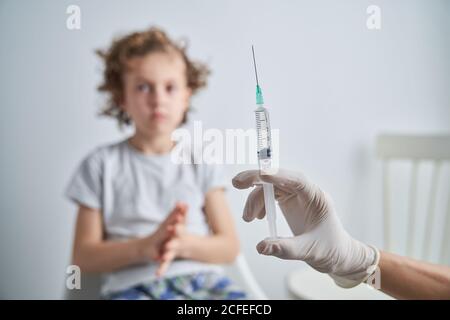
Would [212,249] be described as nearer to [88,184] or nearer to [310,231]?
[88,184]

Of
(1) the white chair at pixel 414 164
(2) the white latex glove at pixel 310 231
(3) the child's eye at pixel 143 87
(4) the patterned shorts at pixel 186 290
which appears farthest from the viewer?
(1) the white chair at pixel 414 164

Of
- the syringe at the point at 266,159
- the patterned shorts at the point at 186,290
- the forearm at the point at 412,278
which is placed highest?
the syringe at the point at 266,159

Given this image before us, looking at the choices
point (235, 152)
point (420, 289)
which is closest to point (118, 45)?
point (235, 152)

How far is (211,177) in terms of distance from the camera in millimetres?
999

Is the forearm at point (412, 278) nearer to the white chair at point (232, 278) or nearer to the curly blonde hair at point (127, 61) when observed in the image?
the white chair at point (232, 278)

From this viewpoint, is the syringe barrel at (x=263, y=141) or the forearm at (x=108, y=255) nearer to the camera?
the syringe barrel at (x=263, y=141)

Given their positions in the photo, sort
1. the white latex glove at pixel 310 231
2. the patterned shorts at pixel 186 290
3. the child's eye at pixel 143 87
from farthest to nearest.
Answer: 1. the child's eye at pixel 143 87
2. the patterned shorts at pixel 186 290
3. the white latex glove at pixel 310 231

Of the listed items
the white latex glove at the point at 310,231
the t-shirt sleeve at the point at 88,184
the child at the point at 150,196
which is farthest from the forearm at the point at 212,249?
the white latex glove at the point at 310,231

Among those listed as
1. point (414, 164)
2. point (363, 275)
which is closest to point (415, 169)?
point (414, 164)

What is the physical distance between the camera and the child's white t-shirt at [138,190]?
94 centimetres

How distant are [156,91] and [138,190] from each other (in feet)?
0.62

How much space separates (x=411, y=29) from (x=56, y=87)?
69cm

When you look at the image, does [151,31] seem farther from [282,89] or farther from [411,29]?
[411,29]

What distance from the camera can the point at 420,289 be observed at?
0.65 meters
